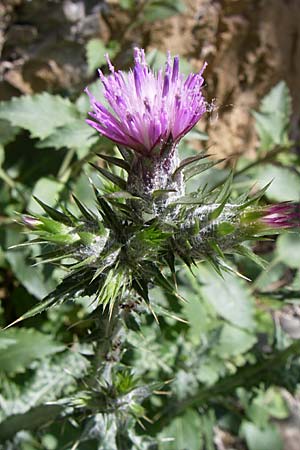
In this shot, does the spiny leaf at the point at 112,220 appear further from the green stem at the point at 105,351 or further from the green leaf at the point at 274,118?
the green leaf at the point at 274,118

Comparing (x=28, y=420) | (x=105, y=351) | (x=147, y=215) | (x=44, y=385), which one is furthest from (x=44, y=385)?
(x=147, y=215)

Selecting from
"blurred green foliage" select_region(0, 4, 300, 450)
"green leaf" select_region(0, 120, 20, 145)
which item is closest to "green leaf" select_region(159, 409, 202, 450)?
"blurred green foliage" select_region(0, 4, 300, 450)

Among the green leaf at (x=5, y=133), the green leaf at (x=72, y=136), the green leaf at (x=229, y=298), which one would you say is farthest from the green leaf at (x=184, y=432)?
the green leaf at (x=5, y=133)

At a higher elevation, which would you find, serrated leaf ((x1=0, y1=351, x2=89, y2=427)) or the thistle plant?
→ the thistle plant

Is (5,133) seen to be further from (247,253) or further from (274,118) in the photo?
(247,253)

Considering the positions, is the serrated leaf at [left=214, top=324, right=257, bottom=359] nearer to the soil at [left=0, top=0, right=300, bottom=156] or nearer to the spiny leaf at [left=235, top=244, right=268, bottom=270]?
the soil at [left=0, top=0, right=300, bottom=156]

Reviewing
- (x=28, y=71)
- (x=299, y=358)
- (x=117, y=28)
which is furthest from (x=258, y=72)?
(x=299, y=358)
